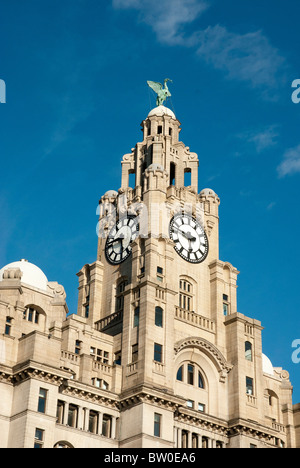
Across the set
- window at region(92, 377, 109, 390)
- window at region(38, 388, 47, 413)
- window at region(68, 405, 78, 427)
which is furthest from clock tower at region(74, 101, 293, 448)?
window at region(38, 388, 47, 413)

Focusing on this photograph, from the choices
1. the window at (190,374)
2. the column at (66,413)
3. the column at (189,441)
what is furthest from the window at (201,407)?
the column at (66,413)

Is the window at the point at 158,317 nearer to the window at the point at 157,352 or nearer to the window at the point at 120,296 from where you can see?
the window at the point at 157,352

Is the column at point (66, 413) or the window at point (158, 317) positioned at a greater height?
the window at point (158, 317)

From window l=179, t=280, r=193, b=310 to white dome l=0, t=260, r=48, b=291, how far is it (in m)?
13.5

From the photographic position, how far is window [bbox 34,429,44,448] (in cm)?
7706

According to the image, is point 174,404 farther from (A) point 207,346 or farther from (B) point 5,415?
→ (B) point 5,415

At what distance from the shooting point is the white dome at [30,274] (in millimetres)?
93006

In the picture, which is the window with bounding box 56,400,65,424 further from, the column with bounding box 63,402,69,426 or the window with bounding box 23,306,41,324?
the window with bounding box 23,306,41,324

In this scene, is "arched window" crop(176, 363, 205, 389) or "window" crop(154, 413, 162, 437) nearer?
"window" crop(154, 413, 162, 437)

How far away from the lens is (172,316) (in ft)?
294

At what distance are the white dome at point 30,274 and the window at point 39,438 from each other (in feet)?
60.3

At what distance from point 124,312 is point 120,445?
42.8 feet

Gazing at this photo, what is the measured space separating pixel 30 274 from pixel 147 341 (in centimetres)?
1498
